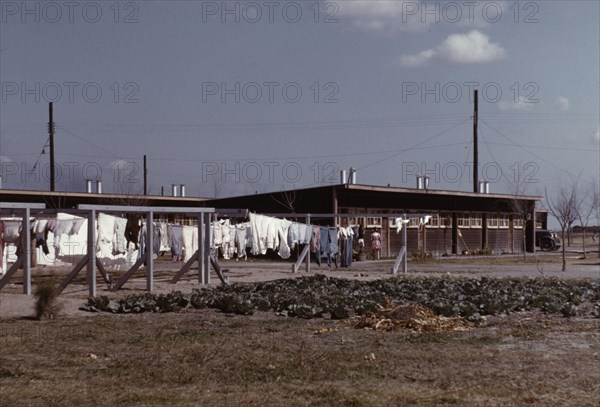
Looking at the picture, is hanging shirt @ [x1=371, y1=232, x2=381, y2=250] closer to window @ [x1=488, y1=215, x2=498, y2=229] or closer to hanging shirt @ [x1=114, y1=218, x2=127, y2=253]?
window @ [x1=488, y1=215, x2=498, y2=229]

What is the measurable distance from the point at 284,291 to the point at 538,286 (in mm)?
6509

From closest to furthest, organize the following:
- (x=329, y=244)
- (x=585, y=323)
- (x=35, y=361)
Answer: (x=35, y=361), (x=585, y=323), (x=329, y=244)

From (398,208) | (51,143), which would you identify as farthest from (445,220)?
(51,143)

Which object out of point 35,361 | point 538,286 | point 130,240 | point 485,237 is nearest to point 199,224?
point 130,240

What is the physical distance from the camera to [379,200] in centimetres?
4519

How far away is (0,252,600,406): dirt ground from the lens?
767cm

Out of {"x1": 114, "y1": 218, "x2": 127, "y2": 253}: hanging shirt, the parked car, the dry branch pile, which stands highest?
{"x1": 114, "y1": 218, "x2": 127, "y2": 253}: hanging shirt

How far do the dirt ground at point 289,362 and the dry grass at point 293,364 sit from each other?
0.02m

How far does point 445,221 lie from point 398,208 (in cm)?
481

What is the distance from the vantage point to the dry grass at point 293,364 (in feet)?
25.1

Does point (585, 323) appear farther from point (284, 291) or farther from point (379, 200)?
point (379, 200)

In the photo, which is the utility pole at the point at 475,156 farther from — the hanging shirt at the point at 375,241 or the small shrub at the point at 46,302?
the small shrub at the point at 46,302

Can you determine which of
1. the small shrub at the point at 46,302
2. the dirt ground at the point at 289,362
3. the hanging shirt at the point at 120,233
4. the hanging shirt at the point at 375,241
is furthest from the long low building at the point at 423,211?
the dirt ground at the point at 289,362

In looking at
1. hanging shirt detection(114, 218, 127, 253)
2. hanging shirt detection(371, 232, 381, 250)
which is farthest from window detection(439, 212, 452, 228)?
hanging shirt detection(114, 218, 127, 253)
